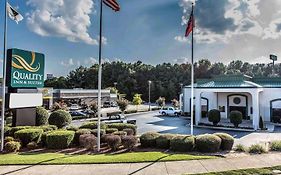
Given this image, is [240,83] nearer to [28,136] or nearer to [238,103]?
[238,103]

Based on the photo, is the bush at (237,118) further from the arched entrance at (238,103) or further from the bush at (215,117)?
the arched entrance at (238,103)

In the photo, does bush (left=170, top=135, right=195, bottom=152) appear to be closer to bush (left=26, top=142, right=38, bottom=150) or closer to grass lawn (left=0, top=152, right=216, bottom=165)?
grass lawn (left=0, top=152, right=216, bottom=165)

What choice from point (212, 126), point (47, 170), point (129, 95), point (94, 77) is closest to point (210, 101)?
point (212, 126)

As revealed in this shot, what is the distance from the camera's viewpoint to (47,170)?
10.8 metres

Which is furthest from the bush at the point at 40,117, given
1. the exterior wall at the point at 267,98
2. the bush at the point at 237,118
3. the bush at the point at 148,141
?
the exterior wall at the point at 267,98

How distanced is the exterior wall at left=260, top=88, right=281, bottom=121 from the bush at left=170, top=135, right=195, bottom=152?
22.1 m

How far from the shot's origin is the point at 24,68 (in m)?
19.0

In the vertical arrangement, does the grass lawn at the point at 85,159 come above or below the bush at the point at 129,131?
below

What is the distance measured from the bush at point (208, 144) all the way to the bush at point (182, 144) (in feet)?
1.17

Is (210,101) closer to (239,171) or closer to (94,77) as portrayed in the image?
(239,171)

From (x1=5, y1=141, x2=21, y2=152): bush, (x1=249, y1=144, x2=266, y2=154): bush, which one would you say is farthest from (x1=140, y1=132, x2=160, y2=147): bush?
(x1=5, y1=141, x2=21, y2=152): bush

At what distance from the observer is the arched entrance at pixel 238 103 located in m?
34.0

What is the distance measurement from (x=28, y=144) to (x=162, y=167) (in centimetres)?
889

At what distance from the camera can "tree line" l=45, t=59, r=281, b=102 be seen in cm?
8844
